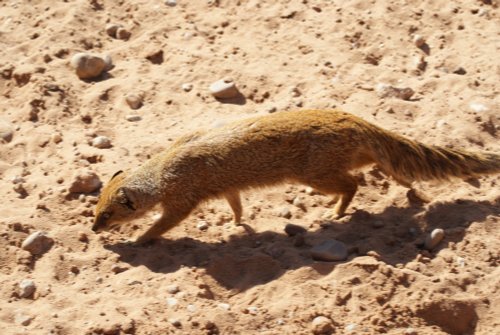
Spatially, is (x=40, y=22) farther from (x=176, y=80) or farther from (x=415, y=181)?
(x=415, y=181)

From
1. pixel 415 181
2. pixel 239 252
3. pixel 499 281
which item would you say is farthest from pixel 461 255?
pixel 239 252

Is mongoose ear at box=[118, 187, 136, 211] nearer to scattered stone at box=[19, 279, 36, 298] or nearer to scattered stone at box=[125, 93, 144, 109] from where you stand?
scattered stone at box=[19, 279, 36, 298]

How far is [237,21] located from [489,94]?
2.30 meters

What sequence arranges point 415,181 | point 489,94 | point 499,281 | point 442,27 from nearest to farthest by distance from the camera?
point 499,281, point 415,181, point 489,94, point 442,27

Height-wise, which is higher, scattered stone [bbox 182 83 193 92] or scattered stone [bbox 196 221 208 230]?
scattered stone [bbox 182 83 193 92]

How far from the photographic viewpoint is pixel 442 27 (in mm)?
7633

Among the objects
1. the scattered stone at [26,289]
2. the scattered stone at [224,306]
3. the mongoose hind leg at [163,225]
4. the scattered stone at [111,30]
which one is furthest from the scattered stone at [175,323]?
the scattered stone at [111,30]

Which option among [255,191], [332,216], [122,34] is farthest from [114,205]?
[122,34]

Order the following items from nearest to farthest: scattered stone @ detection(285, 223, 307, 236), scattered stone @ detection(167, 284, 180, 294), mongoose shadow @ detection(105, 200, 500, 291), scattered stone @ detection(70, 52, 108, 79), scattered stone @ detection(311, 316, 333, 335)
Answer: scattered stone @ detection(311, 316, 333, 335) < scattered stone @ detection(167, 284, 180, 294) < mongoose shadow @ detection(105, 200, 500, 291) < scattered stone @ detection(285, 223, 307, 236) < scattered stone @ detection(70, 52, 108, 79)

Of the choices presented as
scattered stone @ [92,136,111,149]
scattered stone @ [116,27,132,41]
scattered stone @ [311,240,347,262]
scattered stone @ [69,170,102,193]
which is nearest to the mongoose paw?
scattered stone @ [311,240,347,262]

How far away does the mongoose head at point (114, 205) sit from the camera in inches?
234

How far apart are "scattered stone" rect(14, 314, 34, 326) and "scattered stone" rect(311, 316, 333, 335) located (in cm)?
162

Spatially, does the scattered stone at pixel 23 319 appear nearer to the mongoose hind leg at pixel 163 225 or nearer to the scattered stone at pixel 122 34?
the mongoose hind leg at pixel 163 225

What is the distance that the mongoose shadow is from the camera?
5531 millimetres
